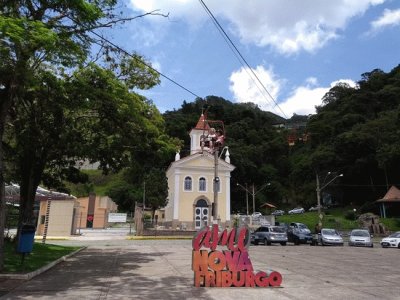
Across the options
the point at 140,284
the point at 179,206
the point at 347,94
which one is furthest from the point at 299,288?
the point at 347,94

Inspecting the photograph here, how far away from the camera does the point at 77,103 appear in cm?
1459

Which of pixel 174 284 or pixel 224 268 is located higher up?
pixel 224 268

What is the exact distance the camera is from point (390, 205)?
208 feet

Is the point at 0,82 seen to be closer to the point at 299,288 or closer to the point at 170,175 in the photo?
the point at 299,288

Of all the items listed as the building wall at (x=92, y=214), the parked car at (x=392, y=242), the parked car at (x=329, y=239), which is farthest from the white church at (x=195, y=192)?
the parked car at (x=392, y=242)

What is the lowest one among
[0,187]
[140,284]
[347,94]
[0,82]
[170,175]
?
[140,284]

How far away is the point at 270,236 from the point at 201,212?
2147 cm

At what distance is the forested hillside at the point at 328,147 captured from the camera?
72.1 meters

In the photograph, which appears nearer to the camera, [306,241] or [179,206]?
[306,241]

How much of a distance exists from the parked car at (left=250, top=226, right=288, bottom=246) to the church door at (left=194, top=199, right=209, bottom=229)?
19.7m

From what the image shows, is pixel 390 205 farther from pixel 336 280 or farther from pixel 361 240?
pixel 336 280

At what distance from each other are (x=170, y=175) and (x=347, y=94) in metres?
55.6

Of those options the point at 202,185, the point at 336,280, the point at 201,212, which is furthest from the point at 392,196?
the point at 336,280

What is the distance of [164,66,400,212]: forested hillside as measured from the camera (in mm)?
72125
